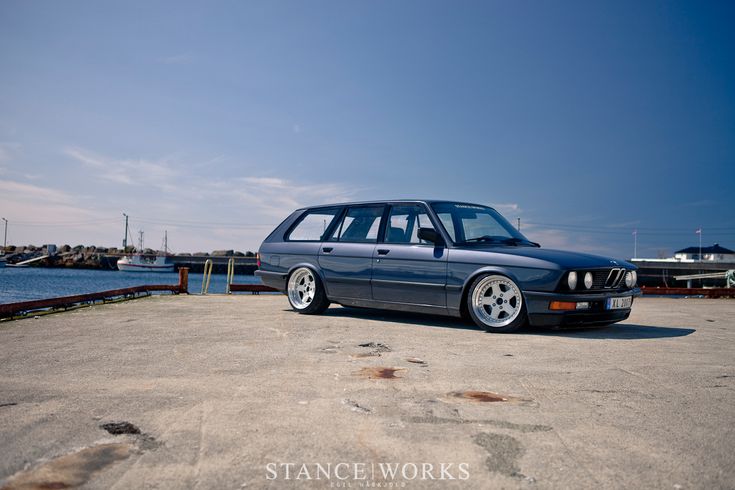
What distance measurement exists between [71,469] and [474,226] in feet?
18.7

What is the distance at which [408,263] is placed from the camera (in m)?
7.03

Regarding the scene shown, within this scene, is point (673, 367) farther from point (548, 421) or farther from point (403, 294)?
point (403, 294)

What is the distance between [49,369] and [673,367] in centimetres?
443

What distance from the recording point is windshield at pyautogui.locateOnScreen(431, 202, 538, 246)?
275 inches

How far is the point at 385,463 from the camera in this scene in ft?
7.13

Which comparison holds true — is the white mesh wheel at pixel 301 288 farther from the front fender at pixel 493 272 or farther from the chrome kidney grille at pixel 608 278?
the chrome kidney grille at pixel 608 278

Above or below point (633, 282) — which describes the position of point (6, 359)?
below

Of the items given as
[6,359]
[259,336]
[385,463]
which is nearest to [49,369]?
[6,359]

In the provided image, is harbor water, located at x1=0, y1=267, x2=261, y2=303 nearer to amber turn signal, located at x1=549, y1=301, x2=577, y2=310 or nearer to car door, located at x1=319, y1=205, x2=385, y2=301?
car door, located at x1=319, y1=205, x2=385, y2=301

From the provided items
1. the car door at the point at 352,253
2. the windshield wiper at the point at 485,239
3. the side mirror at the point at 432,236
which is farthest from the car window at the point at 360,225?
the windshield wiper at the point at 485,239

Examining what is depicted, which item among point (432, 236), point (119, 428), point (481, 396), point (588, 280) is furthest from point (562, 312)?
point (119, 428)

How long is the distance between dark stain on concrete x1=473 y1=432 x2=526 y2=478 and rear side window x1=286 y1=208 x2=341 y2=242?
5823 mm

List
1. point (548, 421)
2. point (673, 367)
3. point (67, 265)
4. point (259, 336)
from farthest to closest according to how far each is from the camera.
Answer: point (67, 265)
point (259, 336)
point (673, 367)
point (548, 421)

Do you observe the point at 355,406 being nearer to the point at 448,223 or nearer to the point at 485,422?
the point at 485,422
